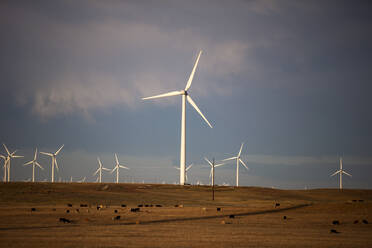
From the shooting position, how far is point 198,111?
95.2 meters

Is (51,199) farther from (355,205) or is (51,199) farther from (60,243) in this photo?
(60,243)

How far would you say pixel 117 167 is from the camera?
12500 centimetres

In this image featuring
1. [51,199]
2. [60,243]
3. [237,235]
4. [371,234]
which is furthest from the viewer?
[51,199]

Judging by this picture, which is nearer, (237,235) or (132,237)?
(132,237)

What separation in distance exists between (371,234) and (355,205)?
21.0 meters

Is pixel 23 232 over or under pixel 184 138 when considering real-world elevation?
under

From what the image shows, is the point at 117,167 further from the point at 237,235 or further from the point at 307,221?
the point at 237,235

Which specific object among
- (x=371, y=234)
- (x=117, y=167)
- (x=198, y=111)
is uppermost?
(x=198, y=111)

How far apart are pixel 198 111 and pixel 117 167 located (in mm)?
38324

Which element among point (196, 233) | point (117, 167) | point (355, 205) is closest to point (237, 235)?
point (196, 233)

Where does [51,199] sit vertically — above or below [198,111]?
below

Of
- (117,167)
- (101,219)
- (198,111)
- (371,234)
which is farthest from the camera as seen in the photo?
(117,167)

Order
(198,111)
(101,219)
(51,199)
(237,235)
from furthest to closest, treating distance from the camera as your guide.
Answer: (198,111)
(51,199)
(101,219)
(237,235)

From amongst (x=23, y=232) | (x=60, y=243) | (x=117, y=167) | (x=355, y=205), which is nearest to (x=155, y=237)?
(x=60, y=243)
